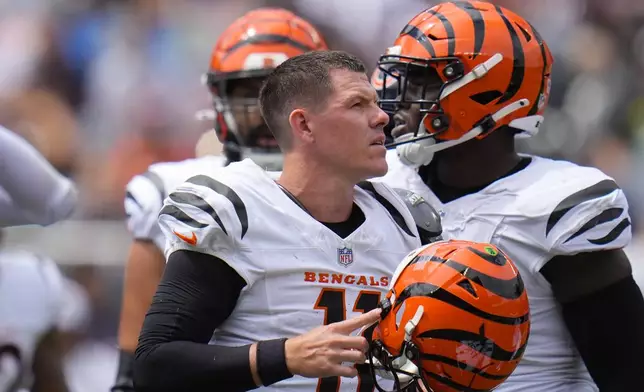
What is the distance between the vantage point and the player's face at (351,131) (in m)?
2.41

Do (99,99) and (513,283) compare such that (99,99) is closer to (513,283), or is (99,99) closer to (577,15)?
(577,15)

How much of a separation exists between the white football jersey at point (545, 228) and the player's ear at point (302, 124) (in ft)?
2.14

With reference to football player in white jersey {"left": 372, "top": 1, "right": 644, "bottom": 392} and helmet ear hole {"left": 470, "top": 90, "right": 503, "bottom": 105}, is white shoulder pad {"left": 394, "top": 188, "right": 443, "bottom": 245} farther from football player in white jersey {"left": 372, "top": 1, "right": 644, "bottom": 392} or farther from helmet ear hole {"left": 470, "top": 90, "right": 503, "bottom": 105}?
helmet ear hole {"left": 470, "top": 90, "right": 503, "bottom": 105}

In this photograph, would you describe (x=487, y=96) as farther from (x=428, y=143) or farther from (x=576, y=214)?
(x=576, y=214)

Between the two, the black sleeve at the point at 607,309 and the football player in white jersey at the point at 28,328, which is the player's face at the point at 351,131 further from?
the football player in white jersey at the point at 28,328

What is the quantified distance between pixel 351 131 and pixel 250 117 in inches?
53.2

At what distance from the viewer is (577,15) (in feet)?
20.5

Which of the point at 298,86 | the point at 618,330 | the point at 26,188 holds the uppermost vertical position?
the point at 298,86

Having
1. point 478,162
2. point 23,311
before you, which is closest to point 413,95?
point 478,162

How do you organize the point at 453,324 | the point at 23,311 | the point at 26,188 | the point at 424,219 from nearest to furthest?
the point at 453,324 < the point at 424,219 < the point at 26,188 < the point at 23,311

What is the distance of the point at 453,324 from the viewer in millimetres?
2033

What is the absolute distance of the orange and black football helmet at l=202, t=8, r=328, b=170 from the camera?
3.71m

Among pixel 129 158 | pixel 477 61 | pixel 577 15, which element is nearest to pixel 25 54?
pixel 129 158

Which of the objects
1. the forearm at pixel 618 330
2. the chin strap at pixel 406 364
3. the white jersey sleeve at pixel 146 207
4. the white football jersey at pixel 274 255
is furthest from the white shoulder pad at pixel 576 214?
the white jersey sleeve at pixel 146 207
